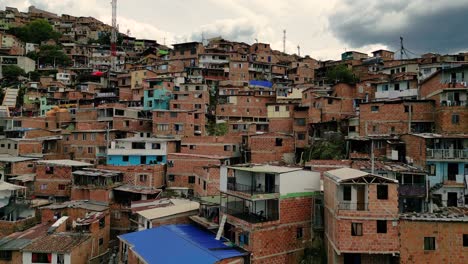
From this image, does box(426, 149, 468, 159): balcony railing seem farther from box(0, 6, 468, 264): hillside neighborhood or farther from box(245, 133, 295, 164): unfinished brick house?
box(245, 133, 295, 164): unfinished brick house

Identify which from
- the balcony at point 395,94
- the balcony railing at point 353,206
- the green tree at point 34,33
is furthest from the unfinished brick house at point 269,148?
the green tree at point 34,33

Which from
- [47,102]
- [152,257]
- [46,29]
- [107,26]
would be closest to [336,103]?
[152,257]

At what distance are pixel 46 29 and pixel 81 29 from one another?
14.0 metres

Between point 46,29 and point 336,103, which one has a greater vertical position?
point 46,29

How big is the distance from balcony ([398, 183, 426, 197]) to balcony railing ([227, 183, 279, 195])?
321 inches

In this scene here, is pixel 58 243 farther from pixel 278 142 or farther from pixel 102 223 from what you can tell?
pixel 278 142

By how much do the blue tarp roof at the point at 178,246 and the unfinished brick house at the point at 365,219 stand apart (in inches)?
211

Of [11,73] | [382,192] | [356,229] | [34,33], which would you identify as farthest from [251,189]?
[34,33]

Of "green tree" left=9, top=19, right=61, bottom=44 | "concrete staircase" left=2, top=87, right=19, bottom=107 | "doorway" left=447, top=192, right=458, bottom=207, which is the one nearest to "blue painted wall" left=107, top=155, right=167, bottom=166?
"doorway" left=447, top=192, right=458, bottom=207

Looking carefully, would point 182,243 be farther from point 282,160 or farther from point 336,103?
point 336,103

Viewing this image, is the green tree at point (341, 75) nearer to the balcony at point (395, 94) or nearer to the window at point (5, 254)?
the balcony at point (395, 94)

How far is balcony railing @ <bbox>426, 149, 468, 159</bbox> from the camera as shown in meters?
25.6

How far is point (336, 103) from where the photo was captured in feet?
130

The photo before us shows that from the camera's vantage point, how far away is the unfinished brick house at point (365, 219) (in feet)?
61.1
